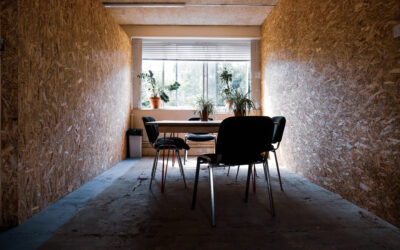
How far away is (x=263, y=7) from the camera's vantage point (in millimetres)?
4590

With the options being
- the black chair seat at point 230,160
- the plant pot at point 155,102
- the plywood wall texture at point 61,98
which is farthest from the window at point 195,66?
the black chair seat at point 230,160

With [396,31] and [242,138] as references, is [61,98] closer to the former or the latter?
[242,138]

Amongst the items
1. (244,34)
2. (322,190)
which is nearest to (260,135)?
(322,190)

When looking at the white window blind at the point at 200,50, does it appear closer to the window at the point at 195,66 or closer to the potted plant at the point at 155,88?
the window at the point at 195,66

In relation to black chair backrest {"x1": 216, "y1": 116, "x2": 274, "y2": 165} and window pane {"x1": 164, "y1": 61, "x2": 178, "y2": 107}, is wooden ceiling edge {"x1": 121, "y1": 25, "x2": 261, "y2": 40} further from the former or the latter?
black chair backrest {"x1": 216, "y1": 116, "x2": 274, "y2": 165}

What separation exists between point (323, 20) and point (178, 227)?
2790 millimetres

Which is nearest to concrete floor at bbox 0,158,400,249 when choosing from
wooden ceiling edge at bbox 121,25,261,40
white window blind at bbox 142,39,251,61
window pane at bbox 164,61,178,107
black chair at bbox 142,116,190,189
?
black chair at bbox 142,116,190,189

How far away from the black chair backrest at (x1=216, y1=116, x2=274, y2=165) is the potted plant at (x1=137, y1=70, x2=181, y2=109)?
3839mm

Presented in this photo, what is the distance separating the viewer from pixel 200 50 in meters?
5.68

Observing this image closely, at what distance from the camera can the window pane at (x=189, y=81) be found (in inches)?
225

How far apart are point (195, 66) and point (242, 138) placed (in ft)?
14.0

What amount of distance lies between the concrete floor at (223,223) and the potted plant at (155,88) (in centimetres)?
305

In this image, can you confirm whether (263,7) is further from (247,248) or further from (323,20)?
(247,248)

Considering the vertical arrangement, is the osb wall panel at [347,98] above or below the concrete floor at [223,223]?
above
